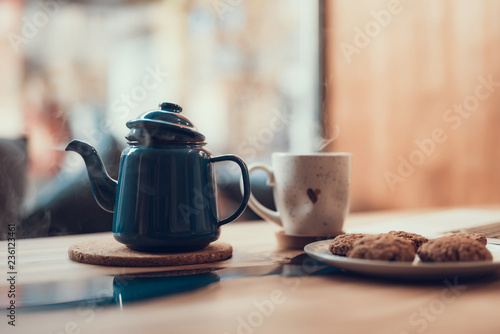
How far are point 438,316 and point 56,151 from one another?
1755 mm

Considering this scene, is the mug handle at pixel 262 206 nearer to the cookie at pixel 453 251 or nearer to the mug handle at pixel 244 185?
the mug handle at pixel 244 185

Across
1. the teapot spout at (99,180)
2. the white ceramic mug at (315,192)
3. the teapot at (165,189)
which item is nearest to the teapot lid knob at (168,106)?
the teapot at (165,189)

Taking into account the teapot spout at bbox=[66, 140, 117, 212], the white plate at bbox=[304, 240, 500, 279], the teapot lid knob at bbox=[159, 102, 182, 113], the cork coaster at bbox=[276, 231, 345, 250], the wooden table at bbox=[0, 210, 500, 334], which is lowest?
the cork coaster at bbox=[276, 231, 345, 250]

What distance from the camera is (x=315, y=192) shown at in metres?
0.87

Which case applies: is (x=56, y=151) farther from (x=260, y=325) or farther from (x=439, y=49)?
(x=439, y=49)

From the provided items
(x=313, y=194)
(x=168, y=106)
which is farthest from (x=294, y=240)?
(x=168, y=106)

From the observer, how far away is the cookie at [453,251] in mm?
593

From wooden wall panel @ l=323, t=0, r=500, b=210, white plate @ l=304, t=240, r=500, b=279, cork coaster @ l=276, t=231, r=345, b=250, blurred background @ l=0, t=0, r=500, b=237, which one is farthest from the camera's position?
wooden wall panel @ l=323, t=0, r=500, b=210

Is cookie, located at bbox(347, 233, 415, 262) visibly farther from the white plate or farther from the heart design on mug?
the heart design on mug

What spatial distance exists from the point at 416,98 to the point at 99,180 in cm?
203

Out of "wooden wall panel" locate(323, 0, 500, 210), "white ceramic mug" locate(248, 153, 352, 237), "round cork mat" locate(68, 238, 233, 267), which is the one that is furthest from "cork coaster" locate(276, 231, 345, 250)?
"wooden wall panel" locate(323, 0, 500, 210)

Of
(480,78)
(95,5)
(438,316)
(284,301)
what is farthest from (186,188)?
(480,78)

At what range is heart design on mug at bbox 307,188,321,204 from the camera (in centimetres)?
87

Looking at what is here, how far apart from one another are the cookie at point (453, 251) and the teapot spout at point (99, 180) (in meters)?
0.46
